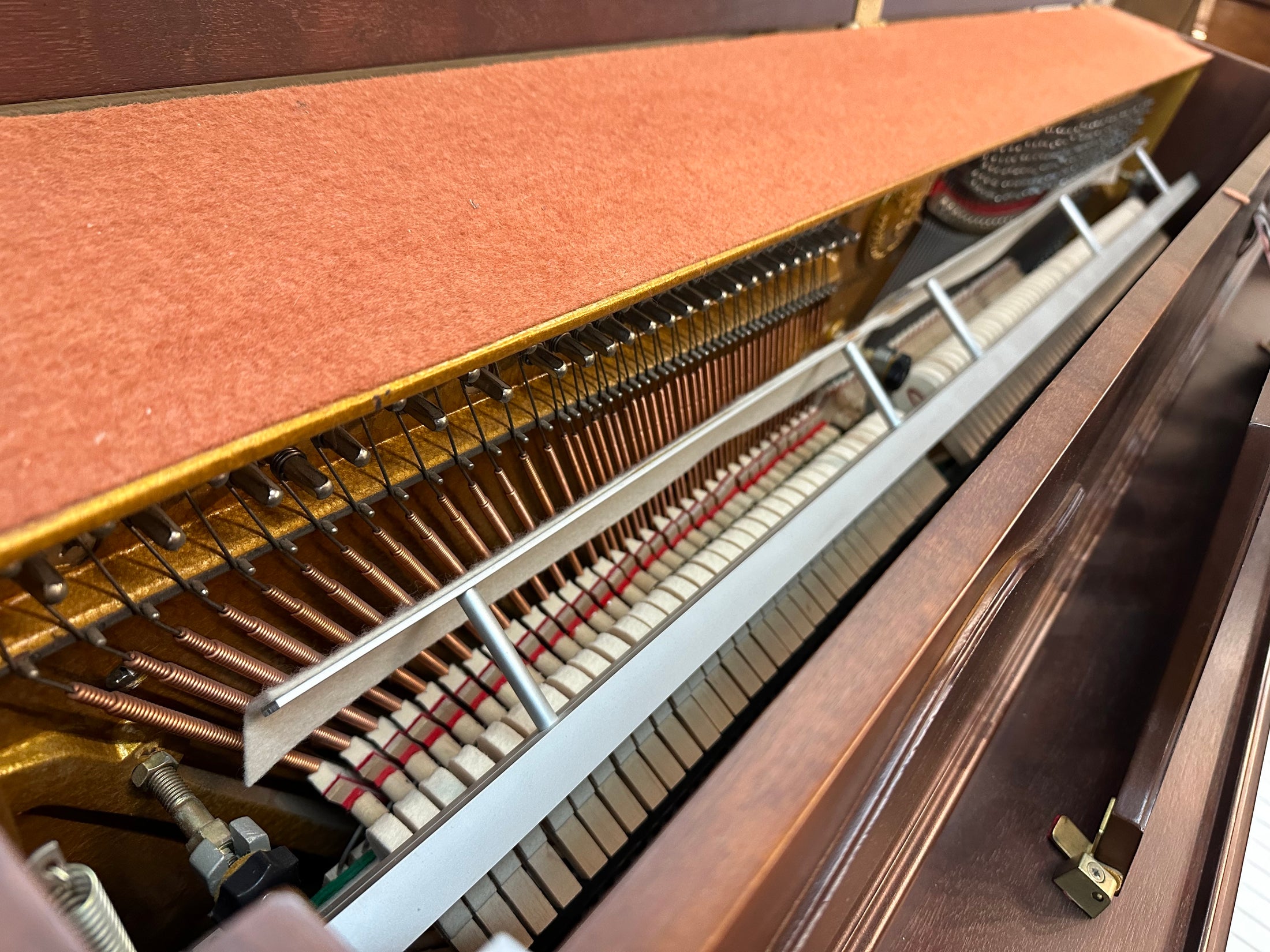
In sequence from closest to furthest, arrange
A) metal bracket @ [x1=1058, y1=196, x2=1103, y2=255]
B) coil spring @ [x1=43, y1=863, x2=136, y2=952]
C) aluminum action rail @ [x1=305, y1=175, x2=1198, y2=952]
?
coil spring @ [x1=43, y1=863, x2=136, y2=952], aluminum action rail @ [x1=305, y1=175, x2=1198, y2=952], metal bracket @ [x1=1058, y1=196, x2=1103, y2=255]

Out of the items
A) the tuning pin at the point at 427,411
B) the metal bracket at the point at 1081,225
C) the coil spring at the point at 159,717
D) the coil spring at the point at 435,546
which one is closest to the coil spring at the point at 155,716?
the coil spring at the point at 159,717

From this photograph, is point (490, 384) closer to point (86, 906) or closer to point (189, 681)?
point (189, 681)

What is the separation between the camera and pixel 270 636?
34.0 inches

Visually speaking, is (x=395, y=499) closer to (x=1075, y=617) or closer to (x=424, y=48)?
(x=424, y=48)

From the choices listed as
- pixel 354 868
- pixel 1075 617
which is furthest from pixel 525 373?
pixel 1075 617

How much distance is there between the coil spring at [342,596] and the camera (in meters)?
0.91

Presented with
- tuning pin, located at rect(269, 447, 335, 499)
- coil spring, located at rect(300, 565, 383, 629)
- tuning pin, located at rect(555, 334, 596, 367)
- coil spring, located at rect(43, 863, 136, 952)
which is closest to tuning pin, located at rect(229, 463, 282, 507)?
tuning pin, located at rect(269, 447, 335, 499)

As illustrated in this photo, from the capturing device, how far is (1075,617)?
4.60 feet

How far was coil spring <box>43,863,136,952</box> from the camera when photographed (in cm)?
53

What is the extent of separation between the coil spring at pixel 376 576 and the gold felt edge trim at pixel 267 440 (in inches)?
12.0

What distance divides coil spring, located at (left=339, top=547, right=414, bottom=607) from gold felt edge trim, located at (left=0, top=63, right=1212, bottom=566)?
0.30 m

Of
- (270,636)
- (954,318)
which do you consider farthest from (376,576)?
(954,318)

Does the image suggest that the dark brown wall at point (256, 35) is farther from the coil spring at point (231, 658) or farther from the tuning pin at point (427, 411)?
the coil spring at point (231, 658)

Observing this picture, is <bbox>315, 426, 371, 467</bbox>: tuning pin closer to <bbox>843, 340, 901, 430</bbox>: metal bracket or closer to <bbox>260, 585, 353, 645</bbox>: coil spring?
<bbox>260, 585, 353, 645</bbox>: coil spring
